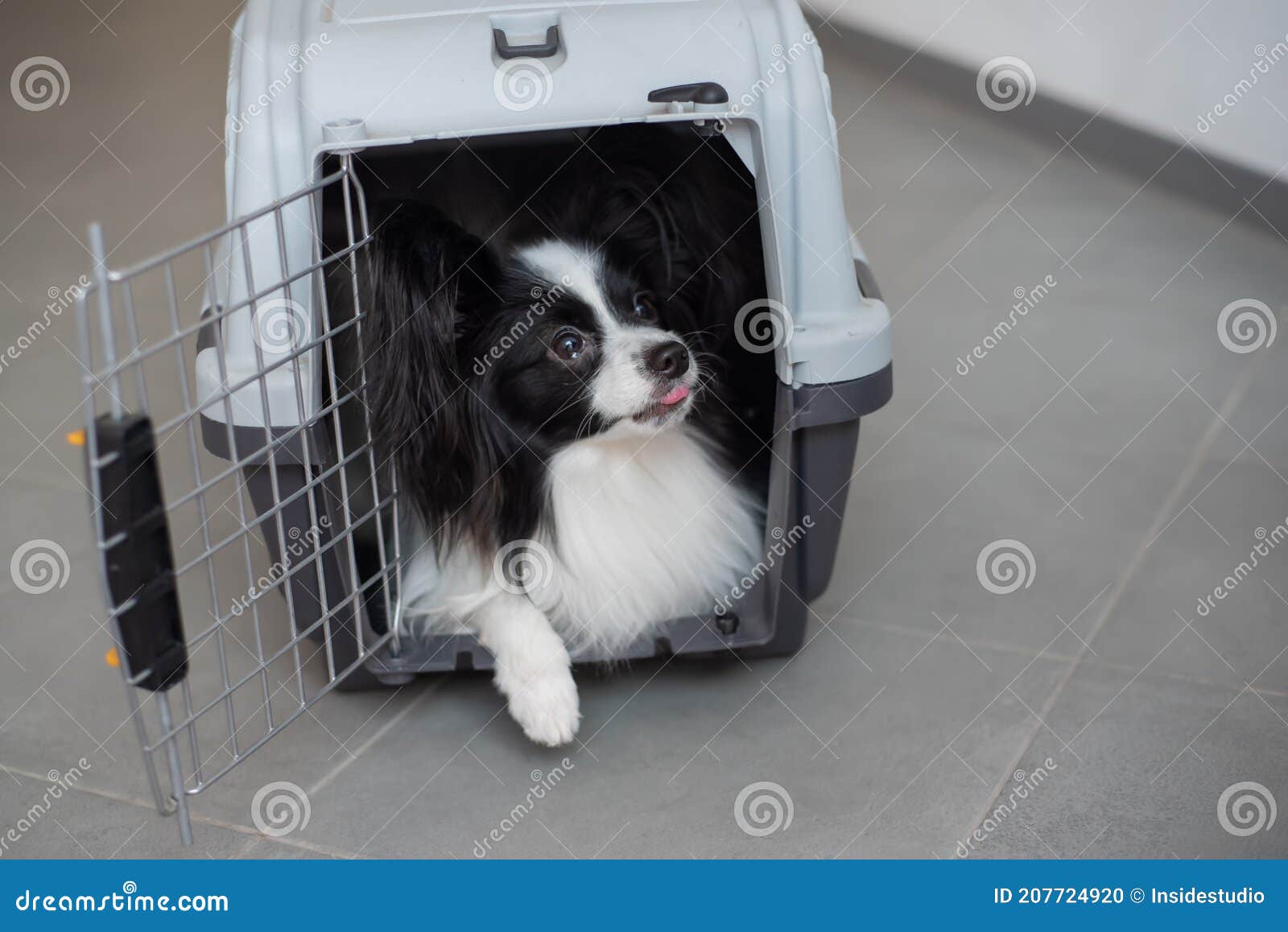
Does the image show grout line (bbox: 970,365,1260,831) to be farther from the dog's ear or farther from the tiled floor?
the dog's ear

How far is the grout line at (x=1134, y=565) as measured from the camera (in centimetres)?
188

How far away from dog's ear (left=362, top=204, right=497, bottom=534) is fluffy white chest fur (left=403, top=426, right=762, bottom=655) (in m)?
0.17

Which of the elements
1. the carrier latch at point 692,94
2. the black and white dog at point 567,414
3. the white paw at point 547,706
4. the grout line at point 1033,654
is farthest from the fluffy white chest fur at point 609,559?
the carrier latch at point 692,94

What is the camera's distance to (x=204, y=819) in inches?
71.1

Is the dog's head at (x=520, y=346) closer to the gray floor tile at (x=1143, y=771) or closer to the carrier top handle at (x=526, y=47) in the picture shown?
the carrier top handle at (x=526, y=47)

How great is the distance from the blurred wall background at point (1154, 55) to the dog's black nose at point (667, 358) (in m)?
2.37

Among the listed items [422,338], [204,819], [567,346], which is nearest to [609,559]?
[567,346]

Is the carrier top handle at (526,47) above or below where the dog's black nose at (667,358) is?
above

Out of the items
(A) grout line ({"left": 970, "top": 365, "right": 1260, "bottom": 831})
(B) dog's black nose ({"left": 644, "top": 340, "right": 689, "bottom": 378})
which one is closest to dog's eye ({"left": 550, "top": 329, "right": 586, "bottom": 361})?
(B) dog's black nose ({"left": 644, "top": 340, "right": 689, "bottom": 378})

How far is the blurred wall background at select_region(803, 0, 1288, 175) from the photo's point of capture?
3.42 metres

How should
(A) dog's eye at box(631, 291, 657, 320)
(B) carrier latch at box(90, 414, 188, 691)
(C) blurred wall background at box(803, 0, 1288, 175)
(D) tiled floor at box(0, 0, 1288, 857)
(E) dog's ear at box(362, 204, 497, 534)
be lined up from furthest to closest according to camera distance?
(C) blurred wall background at box(803, 0, 1288, 175), (A) dog's eye at box(631, 291, 657, 320), (D) tiled floor at box(0, 0, 1288, 857), (E) dog's ear at box(362, 204, 497, 534), (B) carrier latch at box(90, 414, 188, 691)

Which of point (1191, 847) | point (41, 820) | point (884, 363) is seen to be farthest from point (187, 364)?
point (1191, 847)

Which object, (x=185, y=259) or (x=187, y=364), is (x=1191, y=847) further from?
(x=185, y=259)

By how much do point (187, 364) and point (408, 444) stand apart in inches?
54.4
